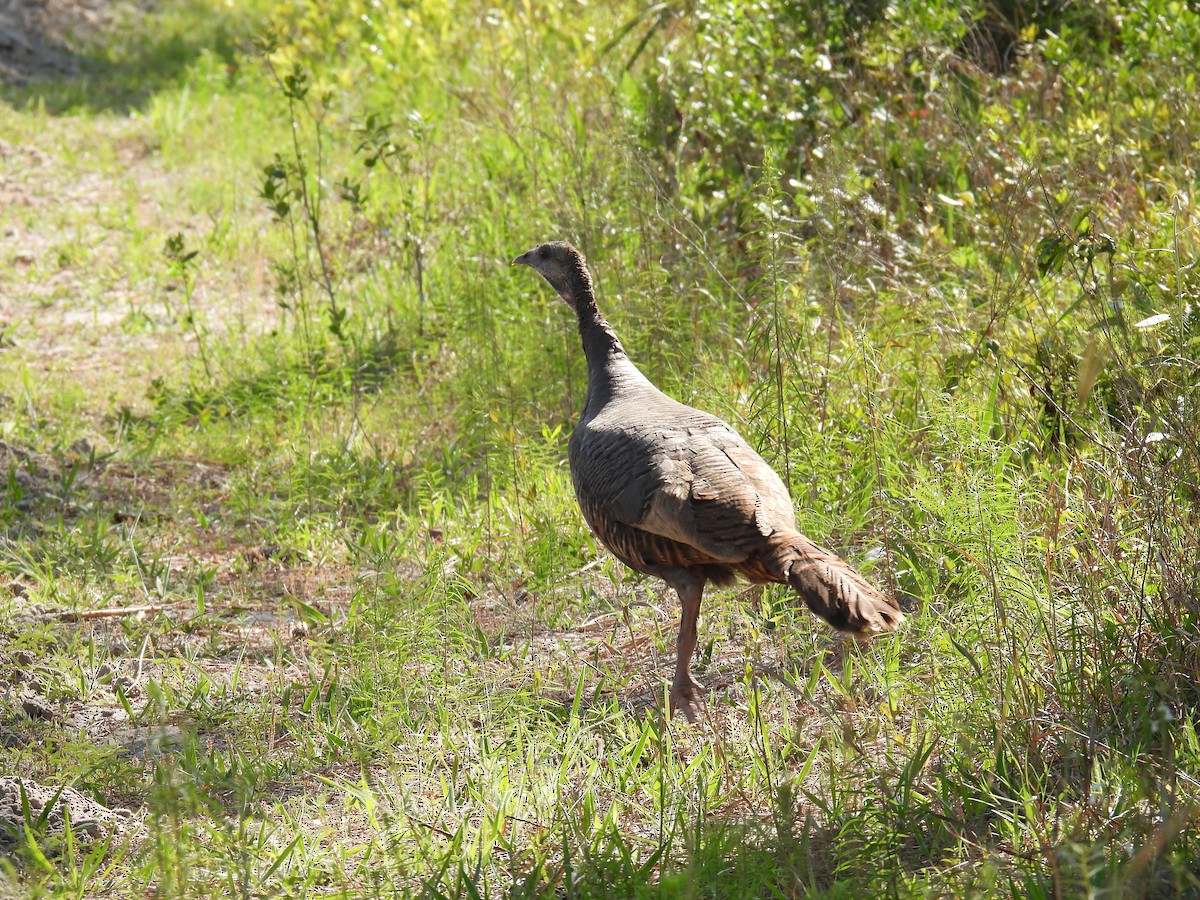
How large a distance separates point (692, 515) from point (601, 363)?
1.33 metres

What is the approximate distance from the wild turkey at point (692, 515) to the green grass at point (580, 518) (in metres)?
0.34

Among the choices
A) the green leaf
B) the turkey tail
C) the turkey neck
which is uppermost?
the green leaf

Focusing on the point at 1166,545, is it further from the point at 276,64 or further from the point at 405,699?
the point at 276,64

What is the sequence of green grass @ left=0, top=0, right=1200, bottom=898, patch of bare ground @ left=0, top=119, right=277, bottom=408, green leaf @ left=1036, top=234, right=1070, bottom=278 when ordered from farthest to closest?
patch of bare ground @ left=0, top=119, right=277, bottom=408, green leaf @ left=1036, top=234, right=1070, bottom=278, green grass @ left=0, top=0, right=1200, bottom=898

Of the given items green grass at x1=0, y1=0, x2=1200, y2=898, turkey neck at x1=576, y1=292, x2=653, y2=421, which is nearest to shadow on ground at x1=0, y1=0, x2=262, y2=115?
green grass at x1=0, y1=0, x2=1200, y2=898

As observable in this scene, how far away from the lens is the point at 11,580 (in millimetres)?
5258

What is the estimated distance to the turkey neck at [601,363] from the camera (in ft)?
16.5

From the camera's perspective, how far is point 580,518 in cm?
557

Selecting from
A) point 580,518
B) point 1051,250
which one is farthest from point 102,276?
point 1051,250

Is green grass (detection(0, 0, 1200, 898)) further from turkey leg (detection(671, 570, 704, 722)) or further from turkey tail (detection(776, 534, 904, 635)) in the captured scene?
turkey tail (detection(776, 534, 904, 635))

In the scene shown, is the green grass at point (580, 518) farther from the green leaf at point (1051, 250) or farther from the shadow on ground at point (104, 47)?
the shadow on ground at point (104, 47)

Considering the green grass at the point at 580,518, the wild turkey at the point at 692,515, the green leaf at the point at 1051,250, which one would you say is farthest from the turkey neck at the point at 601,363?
the green leaf at the point at 1051,250

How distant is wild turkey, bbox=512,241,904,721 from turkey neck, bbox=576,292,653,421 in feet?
0.50

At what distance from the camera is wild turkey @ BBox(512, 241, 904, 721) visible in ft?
11.9
